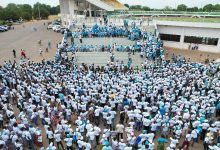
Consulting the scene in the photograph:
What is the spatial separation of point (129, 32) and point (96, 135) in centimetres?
1823

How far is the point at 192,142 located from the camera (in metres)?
10.4

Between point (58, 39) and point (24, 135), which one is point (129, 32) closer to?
point (58, 39)

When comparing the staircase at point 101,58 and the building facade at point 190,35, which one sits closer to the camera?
the staircase at point 101,58

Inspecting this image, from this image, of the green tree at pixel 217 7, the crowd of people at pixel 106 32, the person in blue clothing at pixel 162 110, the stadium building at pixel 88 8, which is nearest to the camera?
the person in blue clothing at pixel 162 110

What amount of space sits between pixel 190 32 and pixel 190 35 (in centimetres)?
36

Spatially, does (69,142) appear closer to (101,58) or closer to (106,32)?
(101,58)

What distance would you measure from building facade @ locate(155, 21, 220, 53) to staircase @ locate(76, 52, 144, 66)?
877cm

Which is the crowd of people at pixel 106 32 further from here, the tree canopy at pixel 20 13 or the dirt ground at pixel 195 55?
the tree canopy at pixel 20 13

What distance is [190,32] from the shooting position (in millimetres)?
28188

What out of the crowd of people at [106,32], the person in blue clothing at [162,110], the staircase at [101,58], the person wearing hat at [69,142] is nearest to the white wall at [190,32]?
the crowd of people at [106,32]

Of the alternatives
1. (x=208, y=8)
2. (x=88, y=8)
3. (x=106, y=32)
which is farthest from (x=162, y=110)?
(x=208, y=8)

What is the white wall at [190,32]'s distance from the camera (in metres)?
27.0

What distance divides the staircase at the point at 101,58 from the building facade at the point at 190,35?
28.8ft

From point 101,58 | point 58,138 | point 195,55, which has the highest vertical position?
point 101,58
